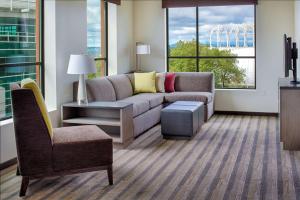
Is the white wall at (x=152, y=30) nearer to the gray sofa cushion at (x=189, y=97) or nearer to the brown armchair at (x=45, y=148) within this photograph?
the gray sofa cushion at (x=189, y=97)

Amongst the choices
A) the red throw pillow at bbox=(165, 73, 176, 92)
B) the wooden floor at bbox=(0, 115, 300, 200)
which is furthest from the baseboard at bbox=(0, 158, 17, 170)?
the red throw pillow at bbox=(165, 73, 176, 92)

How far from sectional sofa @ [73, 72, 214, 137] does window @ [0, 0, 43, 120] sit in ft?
2.84

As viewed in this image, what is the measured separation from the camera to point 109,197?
11.5ft

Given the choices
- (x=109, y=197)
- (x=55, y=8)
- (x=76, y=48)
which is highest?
(x=55, y=8)

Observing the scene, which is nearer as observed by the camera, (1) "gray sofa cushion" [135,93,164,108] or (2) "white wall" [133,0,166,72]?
(1) "gray sofa cushion" [135,93,164,108]

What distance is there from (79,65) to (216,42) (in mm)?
3831

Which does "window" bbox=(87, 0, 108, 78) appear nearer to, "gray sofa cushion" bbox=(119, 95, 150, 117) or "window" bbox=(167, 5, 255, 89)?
"gray sofa cushion" bbox=(119, 95, 150, 117)

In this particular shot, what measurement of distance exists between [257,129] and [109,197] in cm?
376

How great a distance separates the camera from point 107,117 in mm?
5590

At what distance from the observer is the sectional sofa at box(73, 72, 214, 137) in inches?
236

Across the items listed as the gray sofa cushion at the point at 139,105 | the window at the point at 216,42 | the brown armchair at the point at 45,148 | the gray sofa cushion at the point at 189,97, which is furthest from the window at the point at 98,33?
the brown armchair at the point at 45,148

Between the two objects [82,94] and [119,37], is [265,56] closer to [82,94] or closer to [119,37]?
[119,37]

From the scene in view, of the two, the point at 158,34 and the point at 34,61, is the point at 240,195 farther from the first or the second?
the point at 158,34

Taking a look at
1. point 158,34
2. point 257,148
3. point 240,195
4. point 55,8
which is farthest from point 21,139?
point 158,34
